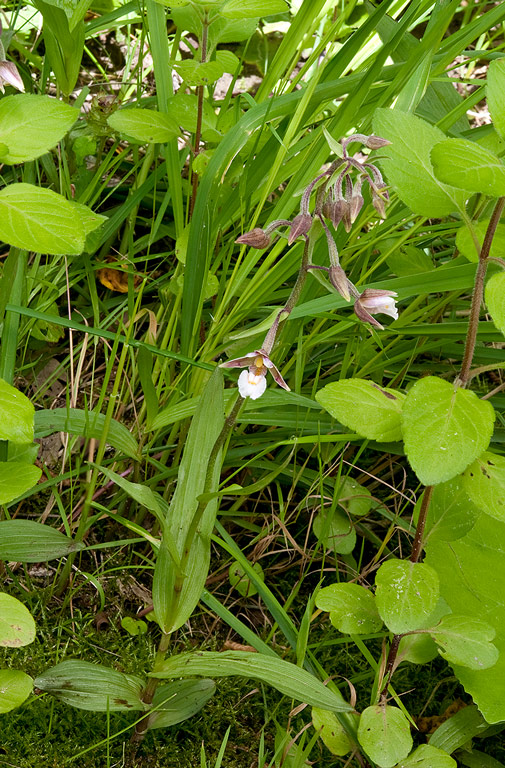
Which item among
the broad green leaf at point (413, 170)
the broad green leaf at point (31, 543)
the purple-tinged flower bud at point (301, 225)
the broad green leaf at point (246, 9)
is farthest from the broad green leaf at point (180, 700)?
the broad green leaf at point (246, 9)

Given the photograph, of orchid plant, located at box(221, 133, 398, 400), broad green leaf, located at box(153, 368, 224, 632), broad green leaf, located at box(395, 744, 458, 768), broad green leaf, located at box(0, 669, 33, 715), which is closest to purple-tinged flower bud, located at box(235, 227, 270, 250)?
orchid plant, located at box(221, 133, 398, 400)

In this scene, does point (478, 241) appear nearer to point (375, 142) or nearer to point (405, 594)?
point (375, 142)

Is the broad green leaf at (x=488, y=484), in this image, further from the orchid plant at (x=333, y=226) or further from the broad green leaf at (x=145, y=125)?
the broad green leaf at (x=145, y=125)

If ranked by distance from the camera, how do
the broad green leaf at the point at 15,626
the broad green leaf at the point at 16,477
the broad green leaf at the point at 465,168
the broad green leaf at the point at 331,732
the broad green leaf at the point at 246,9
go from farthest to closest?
the broad green leaf at the point at 246,9 → the broad green leaf at the point at 331,732 → the broad green leaf at the point at 16,477 → the broad green leaf at the point at 15,626 → the broad green leaf at the point at 465,168

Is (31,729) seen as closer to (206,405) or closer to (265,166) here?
(206,405)

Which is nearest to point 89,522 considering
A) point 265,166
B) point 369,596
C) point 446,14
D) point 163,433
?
point 163,433

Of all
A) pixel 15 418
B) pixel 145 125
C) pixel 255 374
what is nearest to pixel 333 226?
pixel 255 374

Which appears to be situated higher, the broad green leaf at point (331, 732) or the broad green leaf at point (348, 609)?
the broad green leaf at point (348, 609)
